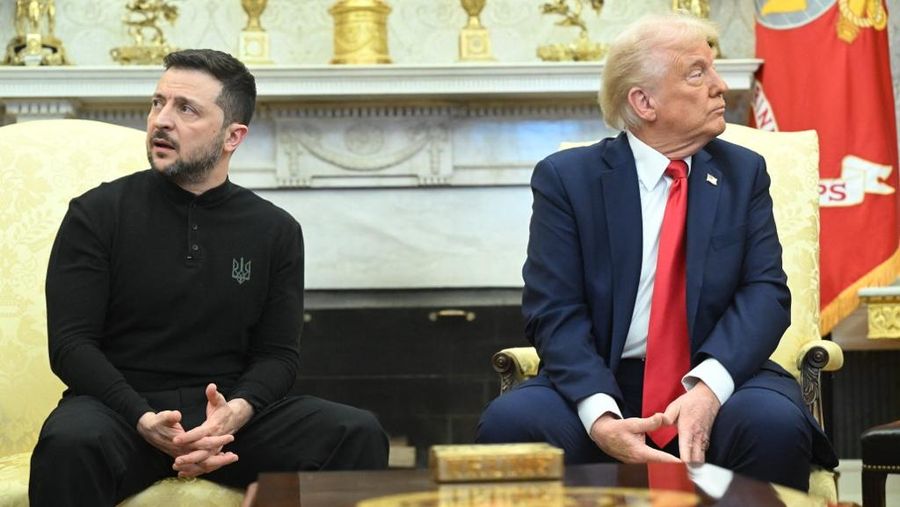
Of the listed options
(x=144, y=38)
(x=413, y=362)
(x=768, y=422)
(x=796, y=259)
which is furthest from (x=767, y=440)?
(x=144, y=38)

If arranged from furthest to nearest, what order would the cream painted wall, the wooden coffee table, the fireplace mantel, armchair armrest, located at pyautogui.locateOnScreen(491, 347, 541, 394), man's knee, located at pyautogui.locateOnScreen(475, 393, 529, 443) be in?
the cream painted wall < the fireplace mantel < armchair armrest, located at pyautogui.locateOnScreen(491, 347, 541, 394) < man's knee, located at pyautogui.locateOnScreen(475, 393, 529, 443) < the wooden coffee table

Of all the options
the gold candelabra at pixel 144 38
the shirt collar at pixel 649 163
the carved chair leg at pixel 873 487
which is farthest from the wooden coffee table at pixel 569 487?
the gold candelabra at pixel 144 38

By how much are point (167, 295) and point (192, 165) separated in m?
0.28

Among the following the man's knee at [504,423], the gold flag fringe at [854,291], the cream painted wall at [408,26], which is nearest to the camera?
the man's knee at [504,423]

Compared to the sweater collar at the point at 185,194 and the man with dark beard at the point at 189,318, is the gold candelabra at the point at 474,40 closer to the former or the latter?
the man with dark beard at the point at 189,318

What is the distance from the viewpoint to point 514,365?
10.6 ft

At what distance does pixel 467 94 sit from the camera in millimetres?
5262

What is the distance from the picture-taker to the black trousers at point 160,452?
2.55 m

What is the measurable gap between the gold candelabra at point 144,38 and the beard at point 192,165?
2397 millimetres

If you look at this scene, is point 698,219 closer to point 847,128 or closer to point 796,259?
point 796,259

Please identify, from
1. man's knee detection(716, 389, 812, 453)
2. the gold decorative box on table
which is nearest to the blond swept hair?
man's knee detection(716, 389, 812, 453)

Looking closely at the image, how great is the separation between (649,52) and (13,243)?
4.81ft

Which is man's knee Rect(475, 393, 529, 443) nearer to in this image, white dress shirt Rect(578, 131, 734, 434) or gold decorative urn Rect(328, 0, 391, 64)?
white dress shirt Rect(578, 131, 734, 434)

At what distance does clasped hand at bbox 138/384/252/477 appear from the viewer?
8.70ft
